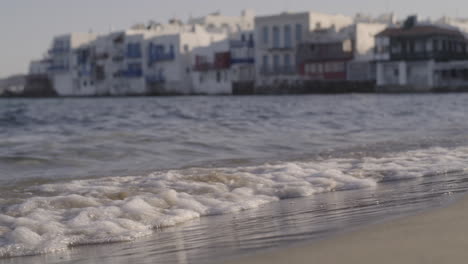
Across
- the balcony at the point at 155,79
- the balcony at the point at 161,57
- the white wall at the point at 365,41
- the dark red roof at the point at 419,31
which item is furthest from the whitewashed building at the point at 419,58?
the balcony at the point at 155,79

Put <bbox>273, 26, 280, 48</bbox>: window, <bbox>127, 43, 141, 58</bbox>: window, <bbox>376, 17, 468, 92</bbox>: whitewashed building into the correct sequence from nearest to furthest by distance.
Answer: <bbox>376, 17, 468, 92</bbox>: whitewashed building
<bbox>273, 26, 280, 48</bbox>: window
<bbox>127, 43, 141, 58</bbox>: window

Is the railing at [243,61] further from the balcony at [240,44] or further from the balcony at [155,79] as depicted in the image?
the balcony at [155,79]

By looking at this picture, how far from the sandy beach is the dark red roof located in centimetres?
3975

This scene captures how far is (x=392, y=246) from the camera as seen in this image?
102 inches

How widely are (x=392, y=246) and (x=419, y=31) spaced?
40727mm

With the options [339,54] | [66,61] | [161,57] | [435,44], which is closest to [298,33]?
[339,54]

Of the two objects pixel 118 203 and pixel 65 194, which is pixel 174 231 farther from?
pixel 65 194

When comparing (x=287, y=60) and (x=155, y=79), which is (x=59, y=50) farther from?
(x=287, y=60)

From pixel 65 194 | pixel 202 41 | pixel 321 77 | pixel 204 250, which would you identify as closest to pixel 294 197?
pixel 65 194

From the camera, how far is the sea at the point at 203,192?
3.26m

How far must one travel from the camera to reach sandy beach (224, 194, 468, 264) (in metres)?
2.40

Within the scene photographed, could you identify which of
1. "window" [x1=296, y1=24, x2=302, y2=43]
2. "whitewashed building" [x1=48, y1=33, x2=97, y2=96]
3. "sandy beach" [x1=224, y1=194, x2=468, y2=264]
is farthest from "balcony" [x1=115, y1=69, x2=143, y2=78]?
"sandy beach" [x1=224, y1=194, x2=468, y2=264]

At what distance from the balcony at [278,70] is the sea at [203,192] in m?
40.2

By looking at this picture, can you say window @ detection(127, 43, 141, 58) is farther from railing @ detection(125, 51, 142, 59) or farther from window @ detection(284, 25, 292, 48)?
window @ detection(284, 25, 292, 48)
